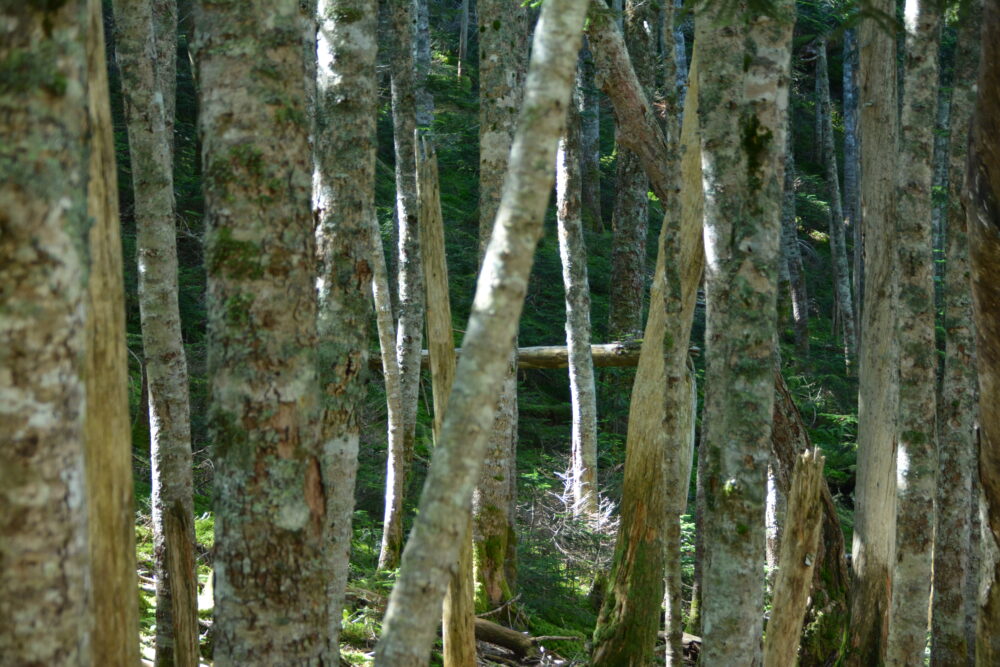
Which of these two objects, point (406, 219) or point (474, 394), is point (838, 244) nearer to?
point (406, 219)

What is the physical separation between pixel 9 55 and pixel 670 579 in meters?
4.49

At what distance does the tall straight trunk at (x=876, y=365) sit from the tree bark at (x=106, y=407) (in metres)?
6.30

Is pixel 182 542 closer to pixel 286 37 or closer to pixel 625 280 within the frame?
pixel 286 37

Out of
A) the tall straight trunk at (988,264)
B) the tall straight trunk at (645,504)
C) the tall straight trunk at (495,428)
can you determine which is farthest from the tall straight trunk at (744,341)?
the tall straight trunk at (495,428)

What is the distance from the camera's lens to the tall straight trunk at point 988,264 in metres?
3.30

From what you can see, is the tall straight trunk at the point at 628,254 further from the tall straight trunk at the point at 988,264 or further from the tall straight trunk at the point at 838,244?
the tall straight trunk at the point at 988,264

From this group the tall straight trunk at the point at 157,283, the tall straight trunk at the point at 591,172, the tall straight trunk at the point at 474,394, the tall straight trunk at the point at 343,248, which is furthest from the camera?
the tall straight trunk at the point at 591,172

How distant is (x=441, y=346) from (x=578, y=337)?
6.02m

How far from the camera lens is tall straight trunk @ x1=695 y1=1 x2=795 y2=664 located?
430cm

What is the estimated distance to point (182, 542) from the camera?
196 inches

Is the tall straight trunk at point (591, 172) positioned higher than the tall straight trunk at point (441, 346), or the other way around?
the tall straight trunk at point (591, 172)

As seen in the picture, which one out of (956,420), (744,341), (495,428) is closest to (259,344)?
(744,341)

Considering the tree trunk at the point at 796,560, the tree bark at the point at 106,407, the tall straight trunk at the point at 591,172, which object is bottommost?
the tree trunk at the point at 796,560

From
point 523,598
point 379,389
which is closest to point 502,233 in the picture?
point 523,598
